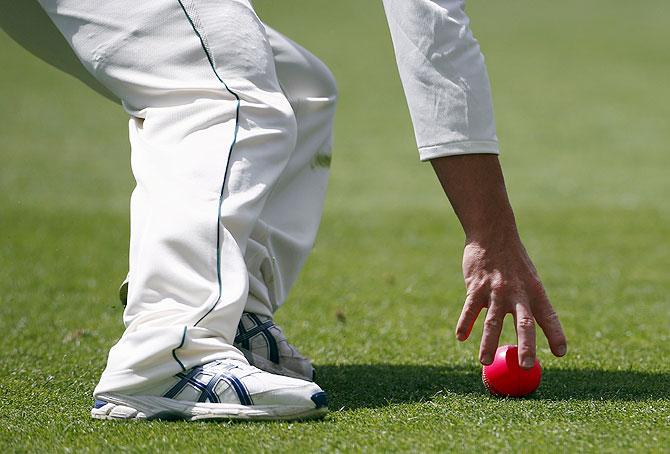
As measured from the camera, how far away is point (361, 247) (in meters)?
5.93

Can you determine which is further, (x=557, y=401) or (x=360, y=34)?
(x=360, y=34)

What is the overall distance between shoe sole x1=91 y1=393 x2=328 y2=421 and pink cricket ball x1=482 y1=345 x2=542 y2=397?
477 mm

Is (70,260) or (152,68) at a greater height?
(152,68)

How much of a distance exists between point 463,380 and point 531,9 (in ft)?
76.2

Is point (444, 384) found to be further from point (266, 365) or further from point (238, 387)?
point (238, 387)

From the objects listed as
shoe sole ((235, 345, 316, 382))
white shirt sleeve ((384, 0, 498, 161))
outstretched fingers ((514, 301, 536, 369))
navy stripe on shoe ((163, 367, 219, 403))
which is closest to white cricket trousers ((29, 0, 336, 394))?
navy stripe on shoe ((163, 367, 219, 403))

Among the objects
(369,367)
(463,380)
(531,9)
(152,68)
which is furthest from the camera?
(531,9)

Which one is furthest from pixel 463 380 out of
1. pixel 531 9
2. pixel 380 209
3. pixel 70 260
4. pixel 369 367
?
pixel 531 9

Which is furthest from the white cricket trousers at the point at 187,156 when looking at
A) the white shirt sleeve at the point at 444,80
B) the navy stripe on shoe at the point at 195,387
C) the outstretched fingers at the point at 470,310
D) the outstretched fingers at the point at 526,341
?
the outstretched fingers at the point at 526,341

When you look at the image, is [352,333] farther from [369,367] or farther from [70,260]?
[70,260]

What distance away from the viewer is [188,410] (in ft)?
7.05

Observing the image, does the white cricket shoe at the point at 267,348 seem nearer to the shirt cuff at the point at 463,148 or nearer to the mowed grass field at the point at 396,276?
the mowed grass field at the point at 396,276

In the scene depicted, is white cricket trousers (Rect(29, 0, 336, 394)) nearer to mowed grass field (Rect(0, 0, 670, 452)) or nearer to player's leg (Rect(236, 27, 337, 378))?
player's leg (Rect(236, 27, 337, 378))

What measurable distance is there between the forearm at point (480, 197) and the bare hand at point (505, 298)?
0.08ft
